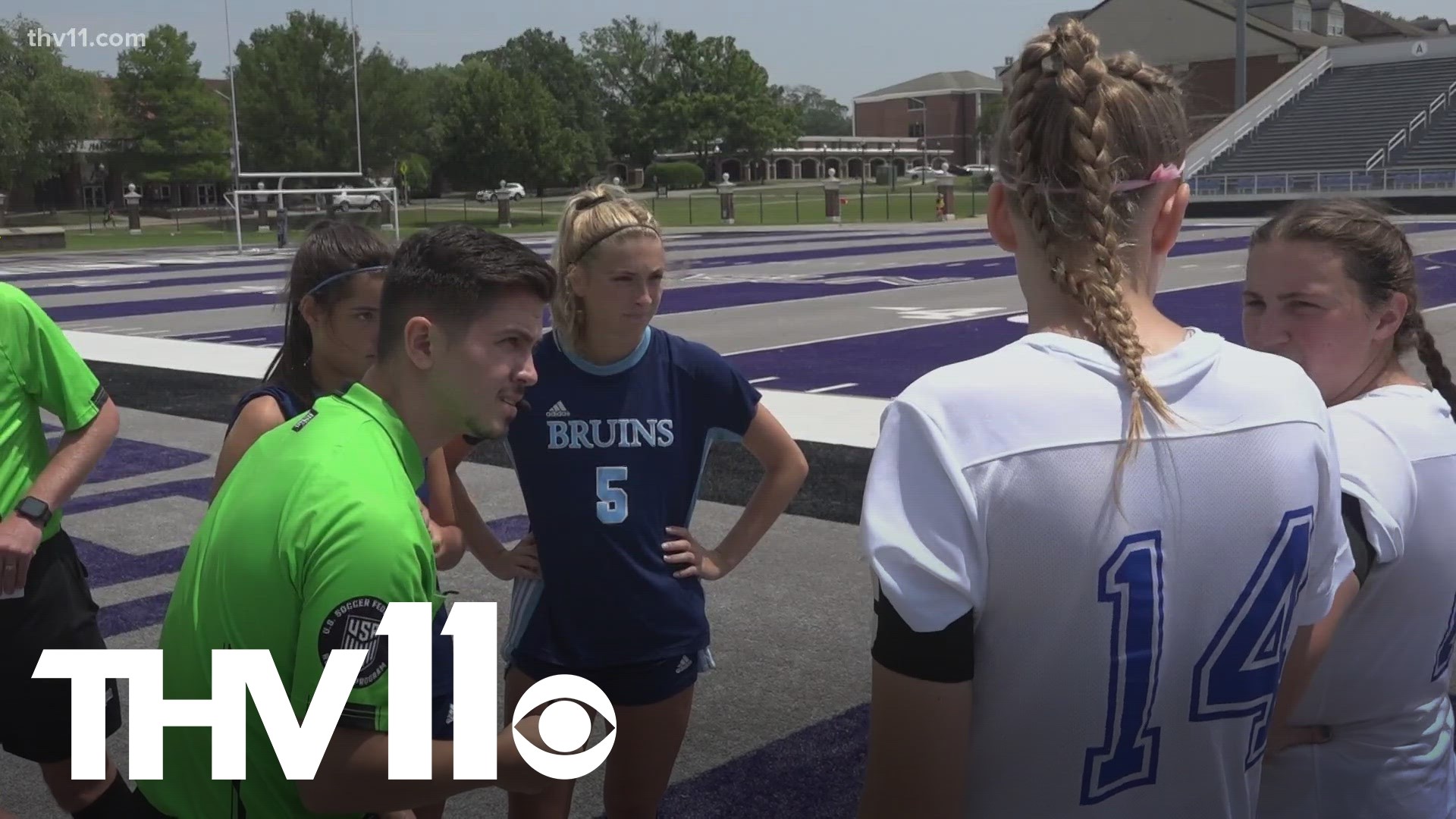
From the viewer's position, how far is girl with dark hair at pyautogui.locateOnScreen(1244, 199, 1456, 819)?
6.57 ft

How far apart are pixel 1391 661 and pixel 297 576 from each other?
165 cm

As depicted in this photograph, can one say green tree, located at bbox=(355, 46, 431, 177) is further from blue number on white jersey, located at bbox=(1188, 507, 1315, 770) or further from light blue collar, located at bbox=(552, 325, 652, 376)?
blue number on white jersey, located at bbox=(1188, 507, 1315, 770)

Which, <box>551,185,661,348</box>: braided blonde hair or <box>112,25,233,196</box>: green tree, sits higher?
<box>112,25,233,196</box>: green tree

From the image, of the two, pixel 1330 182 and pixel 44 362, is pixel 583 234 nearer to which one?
pixel 44 362

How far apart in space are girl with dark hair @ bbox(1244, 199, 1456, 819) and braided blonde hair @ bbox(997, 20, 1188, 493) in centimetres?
59

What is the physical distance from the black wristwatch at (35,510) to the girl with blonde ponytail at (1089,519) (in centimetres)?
274

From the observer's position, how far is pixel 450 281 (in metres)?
2.08

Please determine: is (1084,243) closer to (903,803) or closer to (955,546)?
(955,546)

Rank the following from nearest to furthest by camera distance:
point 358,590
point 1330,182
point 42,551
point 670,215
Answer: point 358,590 → point 42,551 → point 1330,182 → point 670,215

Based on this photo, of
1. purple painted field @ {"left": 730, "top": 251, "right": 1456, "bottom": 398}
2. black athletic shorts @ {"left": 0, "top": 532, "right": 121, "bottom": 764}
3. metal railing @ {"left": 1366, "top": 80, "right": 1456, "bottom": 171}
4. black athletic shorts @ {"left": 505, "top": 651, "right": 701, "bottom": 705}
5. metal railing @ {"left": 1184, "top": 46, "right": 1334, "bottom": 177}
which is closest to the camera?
black athletic shorts @ {"left": 505, "top": 651, "right": 701, "bottom": 705}

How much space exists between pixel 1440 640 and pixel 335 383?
244cm

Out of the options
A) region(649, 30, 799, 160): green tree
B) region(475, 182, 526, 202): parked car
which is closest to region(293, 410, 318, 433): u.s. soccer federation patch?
region(475, 182, 526, 202): parked car

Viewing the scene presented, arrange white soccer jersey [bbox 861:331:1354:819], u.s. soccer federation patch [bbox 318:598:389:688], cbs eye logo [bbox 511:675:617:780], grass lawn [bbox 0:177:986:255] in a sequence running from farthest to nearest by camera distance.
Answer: grass lawn [bbox 0:177:986:255], cbs eye logo [bbox 511:675:617:780], u.s. soccer federation patch [bbox 318:598:389:688], white soccer jersey [bbox 861:331:1354:819]

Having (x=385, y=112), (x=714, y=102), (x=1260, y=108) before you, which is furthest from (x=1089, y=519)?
(x=714, y=102)
